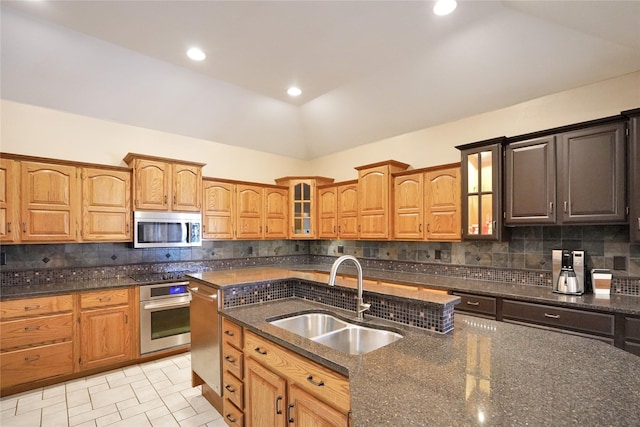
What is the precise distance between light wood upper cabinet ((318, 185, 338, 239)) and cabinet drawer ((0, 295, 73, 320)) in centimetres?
330

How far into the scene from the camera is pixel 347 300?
219 centimetres

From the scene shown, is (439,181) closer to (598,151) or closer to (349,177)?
(598,151)

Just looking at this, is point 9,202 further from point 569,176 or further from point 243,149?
point 569,176

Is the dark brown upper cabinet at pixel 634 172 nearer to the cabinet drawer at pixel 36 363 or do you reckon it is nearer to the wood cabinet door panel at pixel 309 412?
the wood cabinet door panel at pixel 309 412

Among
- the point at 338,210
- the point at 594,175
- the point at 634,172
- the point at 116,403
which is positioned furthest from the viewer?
the point at 338,210

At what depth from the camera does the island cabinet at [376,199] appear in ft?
13.5

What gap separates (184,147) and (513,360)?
445 cm

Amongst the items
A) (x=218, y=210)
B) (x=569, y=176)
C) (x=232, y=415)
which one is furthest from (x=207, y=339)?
(x=569, y=176)

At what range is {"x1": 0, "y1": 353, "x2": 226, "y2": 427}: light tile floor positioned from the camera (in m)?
2.45

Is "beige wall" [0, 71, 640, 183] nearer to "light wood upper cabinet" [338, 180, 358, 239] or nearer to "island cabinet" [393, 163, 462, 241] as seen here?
"island cabinet" [393, 163, 462, 241]

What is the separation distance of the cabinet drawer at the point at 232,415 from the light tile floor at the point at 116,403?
10.3 inches

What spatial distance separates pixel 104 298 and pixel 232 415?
2053mm

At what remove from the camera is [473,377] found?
114cm

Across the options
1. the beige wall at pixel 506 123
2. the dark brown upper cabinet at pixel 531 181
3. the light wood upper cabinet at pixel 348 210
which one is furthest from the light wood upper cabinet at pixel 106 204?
the dark brown upper cabinet at pixel 531 181
